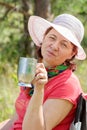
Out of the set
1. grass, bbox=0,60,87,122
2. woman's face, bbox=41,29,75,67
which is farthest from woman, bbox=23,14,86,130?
grass, bbox=0,60,87,122

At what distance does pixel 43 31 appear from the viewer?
123 inches

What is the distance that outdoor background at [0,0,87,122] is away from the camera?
6174 millimetres

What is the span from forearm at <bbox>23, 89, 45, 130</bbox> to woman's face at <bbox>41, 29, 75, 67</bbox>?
361 millimetres

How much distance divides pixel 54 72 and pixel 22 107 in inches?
13.0

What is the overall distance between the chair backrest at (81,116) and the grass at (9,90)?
2579 millimetres

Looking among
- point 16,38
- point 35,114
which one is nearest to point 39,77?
point 35,114

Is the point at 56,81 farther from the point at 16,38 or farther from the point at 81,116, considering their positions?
the point at 16,38

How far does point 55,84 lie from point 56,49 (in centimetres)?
22

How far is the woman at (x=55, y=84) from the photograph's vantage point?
254 centimetres

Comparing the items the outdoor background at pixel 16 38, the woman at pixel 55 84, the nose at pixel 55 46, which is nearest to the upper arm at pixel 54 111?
the woman at pixel 55 84

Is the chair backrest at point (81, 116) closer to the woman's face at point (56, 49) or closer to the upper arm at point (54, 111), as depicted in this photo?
the upper arm at point (54, 111)

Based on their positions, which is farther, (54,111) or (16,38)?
(16,38)

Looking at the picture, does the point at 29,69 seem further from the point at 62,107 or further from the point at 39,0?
the point at 39,0

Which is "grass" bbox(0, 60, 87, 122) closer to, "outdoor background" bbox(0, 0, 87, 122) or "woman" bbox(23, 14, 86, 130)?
"outdoor background" bbox(0, 0, 87, 122)
